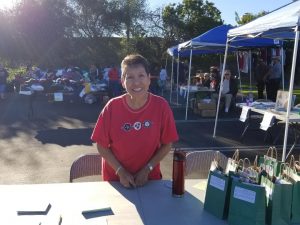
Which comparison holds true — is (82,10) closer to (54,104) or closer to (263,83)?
(54,104)

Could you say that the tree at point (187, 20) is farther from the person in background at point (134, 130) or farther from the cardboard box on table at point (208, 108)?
the person in background at point (134, 130)

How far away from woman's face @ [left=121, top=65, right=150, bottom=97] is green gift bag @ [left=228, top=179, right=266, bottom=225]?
2.98ft

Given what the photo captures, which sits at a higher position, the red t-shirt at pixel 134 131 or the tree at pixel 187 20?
the tree at pixel 187 20

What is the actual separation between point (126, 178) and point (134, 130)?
0.32m

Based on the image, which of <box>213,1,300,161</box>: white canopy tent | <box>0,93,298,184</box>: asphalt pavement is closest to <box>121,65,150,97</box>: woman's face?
<box>213,1,300,161</box>: white canopy tent

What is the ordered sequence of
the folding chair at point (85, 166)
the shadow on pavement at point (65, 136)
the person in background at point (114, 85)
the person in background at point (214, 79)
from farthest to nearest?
the person in background at point (114, 85)
the person in background at point (214, 79)
the shadow on pavement at point (65, 136)
the folding chair at point (85, 166)

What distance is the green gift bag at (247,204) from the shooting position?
191 centimetres

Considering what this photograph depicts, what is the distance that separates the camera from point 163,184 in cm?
265

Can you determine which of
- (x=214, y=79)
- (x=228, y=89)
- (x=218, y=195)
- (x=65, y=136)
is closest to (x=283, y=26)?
(x=218, y=195)

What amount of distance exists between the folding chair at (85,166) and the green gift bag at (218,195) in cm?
139

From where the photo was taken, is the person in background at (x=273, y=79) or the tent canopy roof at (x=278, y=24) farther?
the person in background at (x=273, y=79)

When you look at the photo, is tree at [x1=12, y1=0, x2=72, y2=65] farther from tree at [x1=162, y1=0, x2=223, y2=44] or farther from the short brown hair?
the short brown hair

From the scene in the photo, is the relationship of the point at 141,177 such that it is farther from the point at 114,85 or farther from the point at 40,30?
the point at 40,30

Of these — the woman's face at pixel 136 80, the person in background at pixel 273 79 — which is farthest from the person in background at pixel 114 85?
the woman's face at pixel 136 80
